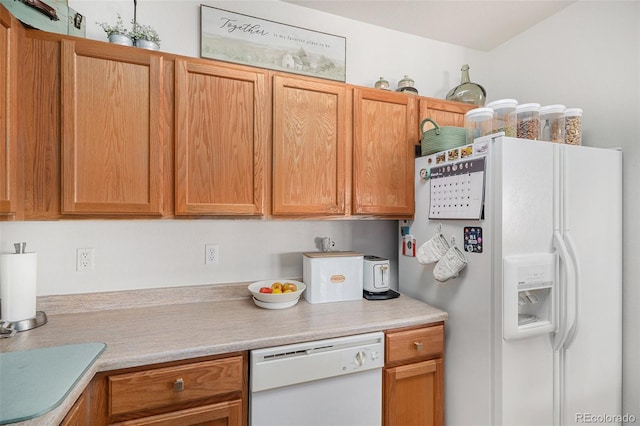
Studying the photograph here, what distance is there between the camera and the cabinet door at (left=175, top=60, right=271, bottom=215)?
144 centimetres

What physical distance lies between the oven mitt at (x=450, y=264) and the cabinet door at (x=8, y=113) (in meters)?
1.90

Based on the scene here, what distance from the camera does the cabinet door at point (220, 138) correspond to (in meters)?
1.44

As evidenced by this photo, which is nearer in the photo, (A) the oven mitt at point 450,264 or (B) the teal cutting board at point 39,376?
(B) the teal cutting board at point 39,376

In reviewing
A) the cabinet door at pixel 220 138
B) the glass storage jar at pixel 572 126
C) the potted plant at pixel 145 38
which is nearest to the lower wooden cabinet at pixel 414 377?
the cabinet door at pixel 220 138

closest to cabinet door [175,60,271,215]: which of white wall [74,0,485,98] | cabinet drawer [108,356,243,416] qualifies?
white wall [74,0,485,98]

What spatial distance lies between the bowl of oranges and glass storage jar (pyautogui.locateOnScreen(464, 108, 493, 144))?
1275 mm

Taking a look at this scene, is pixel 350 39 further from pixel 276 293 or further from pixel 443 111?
pixel 276 293

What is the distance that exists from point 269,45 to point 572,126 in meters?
1.81

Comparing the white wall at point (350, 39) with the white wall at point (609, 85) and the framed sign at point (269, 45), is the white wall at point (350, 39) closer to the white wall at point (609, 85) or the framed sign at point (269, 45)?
the framed sign at point (269, 45)

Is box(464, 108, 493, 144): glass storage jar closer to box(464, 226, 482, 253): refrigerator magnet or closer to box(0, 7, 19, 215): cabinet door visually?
box(464, 226, 482, 253): refrigerator magnet

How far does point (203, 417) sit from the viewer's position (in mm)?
1178

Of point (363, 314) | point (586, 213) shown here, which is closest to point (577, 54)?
point (586, 213)

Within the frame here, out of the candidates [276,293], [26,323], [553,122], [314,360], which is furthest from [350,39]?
[26,323]

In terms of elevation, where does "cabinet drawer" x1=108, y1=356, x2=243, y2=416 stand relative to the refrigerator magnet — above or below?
below
